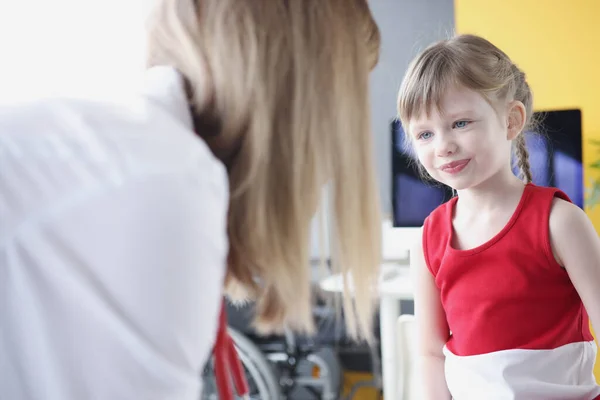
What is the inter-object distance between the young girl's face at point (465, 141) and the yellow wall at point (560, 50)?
1.55m

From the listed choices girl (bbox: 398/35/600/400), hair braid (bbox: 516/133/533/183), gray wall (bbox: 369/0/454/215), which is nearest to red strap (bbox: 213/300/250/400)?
girl (bbox: 398/35/600/400)

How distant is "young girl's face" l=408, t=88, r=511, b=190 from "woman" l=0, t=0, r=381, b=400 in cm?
35

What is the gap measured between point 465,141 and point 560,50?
1673 mm

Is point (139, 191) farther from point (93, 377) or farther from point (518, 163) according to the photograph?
point (518, 163)

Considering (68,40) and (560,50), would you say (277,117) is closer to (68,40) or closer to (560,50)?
(560,50)

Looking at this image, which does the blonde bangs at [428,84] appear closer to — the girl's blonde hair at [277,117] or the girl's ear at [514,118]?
the girl's ear at [514,118]

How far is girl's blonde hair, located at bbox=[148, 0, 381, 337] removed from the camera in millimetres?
625

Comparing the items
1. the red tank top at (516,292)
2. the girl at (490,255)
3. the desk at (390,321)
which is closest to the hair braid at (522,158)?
the girl at (490,255)

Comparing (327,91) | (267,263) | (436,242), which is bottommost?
(436,242)

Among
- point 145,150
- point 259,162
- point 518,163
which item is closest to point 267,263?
point 259,162

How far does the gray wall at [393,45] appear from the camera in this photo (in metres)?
3.29

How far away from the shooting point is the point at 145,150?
1.59 feet

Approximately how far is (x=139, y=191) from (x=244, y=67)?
0.21 m

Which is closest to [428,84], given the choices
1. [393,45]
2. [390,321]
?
[390,321]
